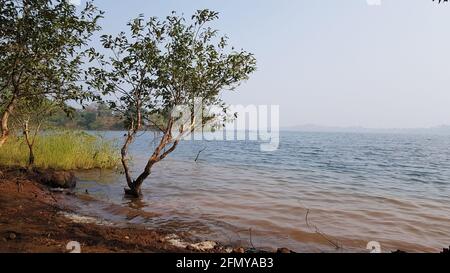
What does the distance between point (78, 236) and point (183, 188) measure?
34.5 feet

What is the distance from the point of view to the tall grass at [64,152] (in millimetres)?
17898

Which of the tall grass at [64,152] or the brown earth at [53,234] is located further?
the tall grass at [64,152]

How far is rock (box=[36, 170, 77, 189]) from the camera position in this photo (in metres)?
14.9

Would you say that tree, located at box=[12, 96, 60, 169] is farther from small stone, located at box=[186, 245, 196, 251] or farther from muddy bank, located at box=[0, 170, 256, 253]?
small stone, located at box=[186, 245, 196, 251]

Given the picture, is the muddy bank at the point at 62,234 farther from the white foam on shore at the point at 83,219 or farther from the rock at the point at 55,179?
the rock at the point at 55,179

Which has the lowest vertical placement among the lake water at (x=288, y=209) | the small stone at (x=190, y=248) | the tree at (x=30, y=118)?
the lake water at (x=288, y=209)

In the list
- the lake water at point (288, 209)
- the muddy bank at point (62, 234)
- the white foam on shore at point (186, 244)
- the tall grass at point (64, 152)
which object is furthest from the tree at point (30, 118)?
the white foam on shore at point (186, 244)

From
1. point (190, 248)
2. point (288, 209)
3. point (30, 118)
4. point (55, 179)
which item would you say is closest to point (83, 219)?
point (190, 248)

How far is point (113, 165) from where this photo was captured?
72.3ft

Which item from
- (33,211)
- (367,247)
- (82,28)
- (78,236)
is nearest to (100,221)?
(33,211)

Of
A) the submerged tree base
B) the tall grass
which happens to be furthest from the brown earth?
the tall grass

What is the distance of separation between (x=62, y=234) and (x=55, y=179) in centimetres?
824

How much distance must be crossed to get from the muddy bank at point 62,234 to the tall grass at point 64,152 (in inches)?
295

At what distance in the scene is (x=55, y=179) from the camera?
14992mm
